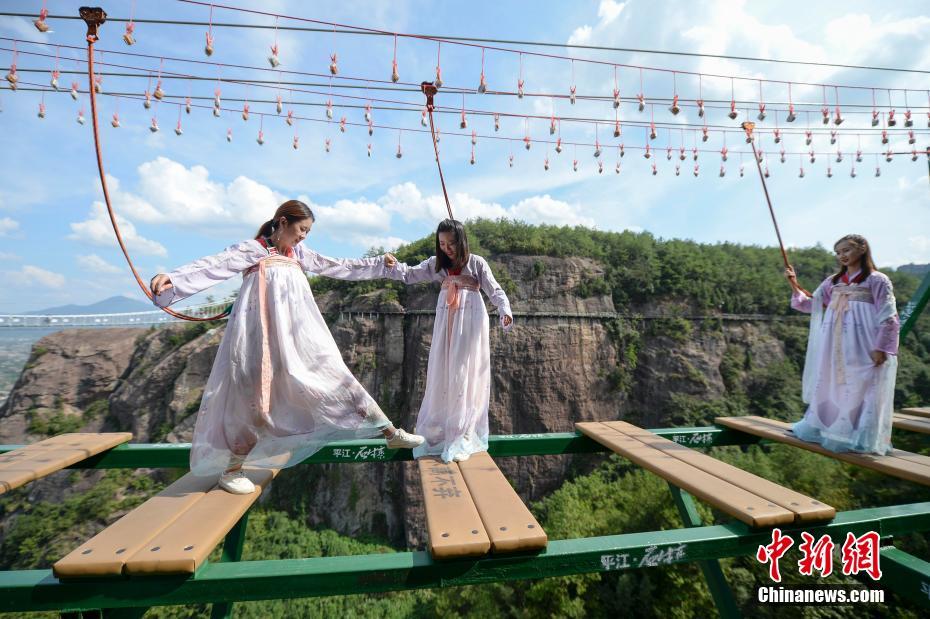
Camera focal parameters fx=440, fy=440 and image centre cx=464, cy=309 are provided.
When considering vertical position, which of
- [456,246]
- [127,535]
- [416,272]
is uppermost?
[456,246]

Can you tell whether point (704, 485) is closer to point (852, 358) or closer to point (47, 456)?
point (852, 358)

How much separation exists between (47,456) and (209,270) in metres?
1.72

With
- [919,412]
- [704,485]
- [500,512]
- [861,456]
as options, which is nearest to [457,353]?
[500,512]

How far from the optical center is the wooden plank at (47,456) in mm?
2492

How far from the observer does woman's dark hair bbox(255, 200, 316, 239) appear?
2.93 meters

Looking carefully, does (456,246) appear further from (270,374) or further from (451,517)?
(451,517)

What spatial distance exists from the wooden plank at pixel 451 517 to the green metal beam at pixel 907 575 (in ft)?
6.31

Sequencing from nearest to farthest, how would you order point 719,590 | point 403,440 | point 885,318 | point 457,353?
point 719,590, point 403,440, point 457,353, point 885,318

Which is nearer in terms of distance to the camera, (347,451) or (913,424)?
(347,451)

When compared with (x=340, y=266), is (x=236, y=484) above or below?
below

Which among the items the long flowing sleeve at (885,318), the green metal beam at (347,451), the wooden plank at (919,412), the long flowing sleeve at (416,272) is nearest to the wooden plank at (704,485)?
the green metal beam at (347,451)

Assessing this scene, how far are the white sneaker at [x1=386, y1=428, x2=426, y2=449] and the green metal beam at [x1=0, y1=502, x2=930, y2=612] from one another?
1149mm

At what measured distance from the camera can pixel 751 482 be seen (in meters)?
2.49

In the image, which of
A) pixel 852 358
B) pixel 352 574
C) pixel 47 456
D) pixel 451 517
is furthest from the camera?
pixel 852 358
